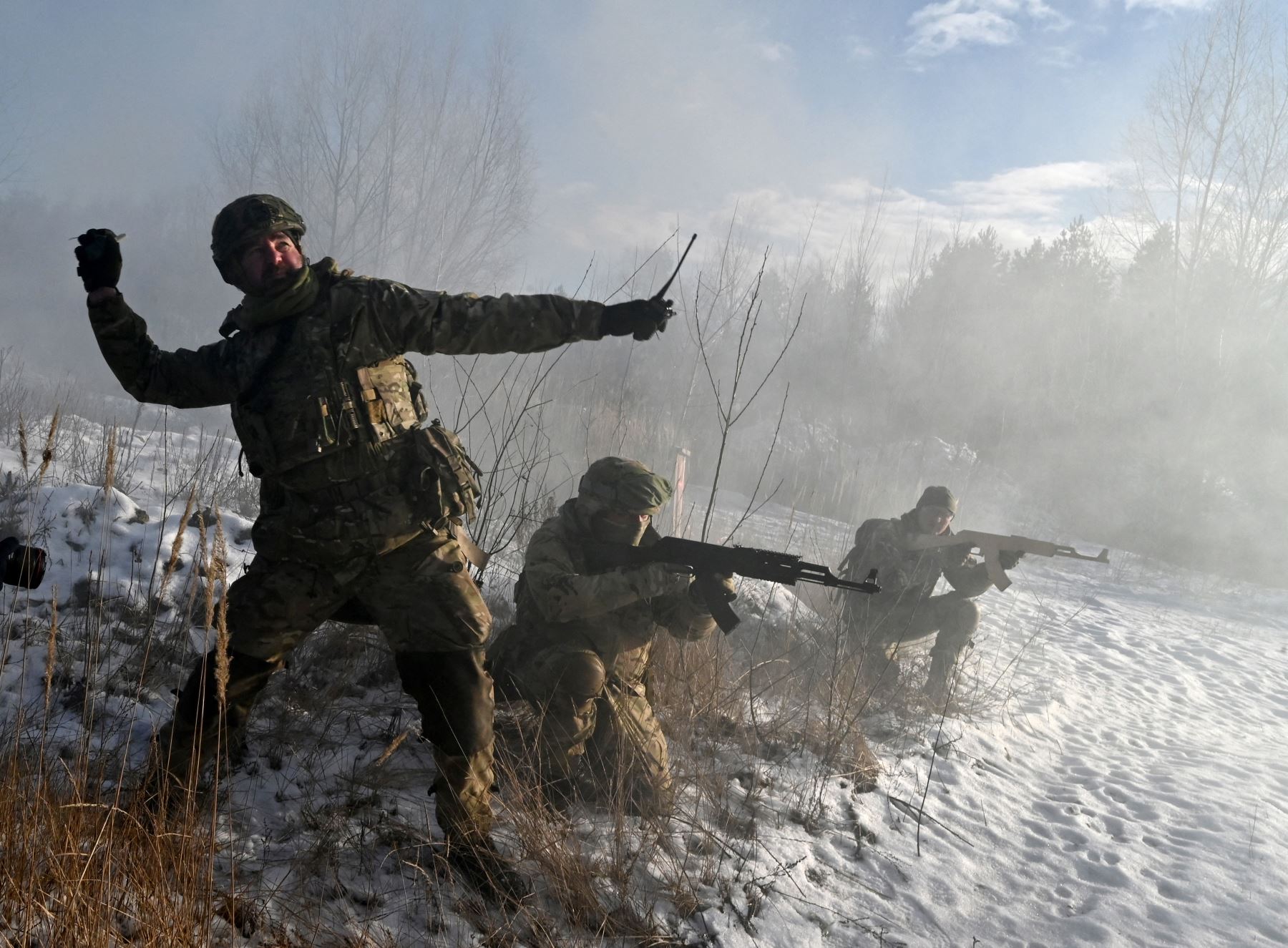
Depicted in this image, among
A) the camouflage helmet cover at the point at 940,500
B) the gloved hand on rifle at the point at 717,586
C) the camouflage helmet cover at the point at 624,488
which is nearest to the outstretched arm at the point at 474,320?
the camouflage helmet cover at the point at 624,488

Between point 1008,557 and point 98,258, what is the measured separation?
480 cm

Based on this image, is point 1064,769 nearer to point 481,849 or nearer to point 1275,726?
point 1275,726

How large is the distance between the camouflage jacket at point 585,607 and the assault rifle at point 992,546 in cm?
249

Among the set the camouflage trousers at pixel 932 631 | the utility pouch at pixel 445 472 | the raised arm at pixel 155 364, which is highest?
the raised arm at pixel 155 364

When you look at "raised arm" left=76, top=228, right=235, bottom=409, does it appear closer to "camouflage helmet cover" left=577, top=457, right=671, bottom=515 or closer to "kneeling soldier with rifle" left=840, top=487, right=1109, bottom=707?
"camouflage helmet cover" left=577, top=457, right=671, bottom=515

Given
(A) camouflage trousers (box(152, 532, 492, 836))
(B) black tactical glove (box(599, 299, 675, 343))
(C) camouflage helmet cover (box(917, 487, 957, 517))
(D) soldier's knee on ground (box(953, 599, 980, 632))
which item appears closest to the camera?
(A) camouflage trousers (box(152, 532, 492, 836))

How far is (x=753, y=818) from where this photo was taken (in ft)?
7.97

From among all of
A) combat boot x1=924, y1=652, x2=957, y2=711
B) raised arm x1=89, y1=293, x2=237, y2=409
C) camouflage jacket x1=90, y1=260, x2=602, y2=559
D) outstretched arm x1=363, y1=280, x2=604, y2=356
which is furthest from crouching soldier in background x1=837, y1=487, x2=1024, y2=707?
raised arm x1=89, y1=293, x2=237, y2=409

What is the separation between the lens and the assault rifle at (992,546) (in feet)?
14.8

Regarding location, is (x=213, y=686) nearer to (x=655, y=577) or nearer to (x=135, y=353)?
(x=135, y=353)

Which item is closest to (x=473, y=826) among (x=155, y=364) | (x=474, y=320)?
(x=474, y=320)

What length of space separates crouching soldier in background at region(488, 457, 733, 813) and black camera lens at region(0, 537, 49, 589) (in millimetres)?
1497

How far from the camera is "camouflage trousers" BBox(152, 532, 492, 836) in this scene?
189 centimetres

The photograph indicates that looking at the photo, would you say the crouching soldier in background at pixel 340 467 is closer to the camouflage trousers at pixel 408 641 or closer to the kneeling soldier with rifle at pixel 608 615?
the camouflage trousers at pixel 408 641
